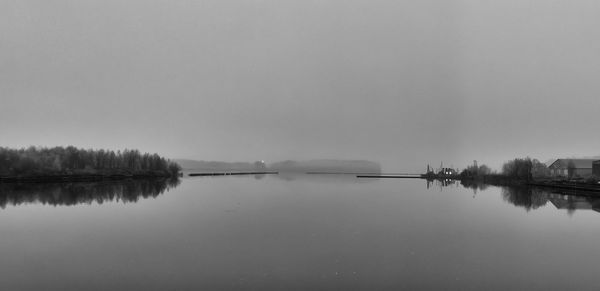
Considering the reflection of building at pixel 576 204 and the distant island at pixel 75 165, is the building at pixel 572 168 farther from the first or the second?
the distant island at pixel 75 165

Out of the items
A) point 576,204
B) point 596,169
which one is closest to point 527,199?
point 576,204

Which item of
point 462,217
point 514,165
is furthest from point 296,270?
point 514,165

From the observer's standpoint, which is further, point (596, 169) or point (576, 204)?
point (596, 169)

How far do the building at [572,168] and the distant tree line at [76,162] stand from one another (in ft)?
477

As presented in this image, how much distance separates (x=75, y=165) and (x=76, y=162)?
4.55 feet

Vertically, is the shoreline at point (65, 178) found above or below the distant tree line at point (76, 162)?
below

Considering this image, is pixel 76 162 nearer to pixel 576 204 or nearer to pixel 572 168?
pixel 576 204

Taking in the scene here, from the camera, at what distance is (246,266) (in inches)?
599

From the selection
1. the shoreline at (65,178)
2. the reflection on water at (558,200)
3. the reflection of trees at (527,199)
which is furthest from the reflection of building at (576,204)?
the shoreline at (65,178)

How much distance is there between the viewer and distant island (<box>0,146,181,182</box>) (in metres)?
95.2

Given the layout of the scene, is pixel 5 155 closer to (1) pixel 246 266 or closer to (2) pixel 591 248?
(1) pixel 246 266

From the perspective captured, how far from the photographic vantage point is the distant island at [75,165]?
313 feet

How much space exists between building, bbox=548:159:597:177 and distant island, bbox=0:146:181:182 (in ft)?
468

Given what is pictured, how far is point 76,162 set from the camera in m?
132
